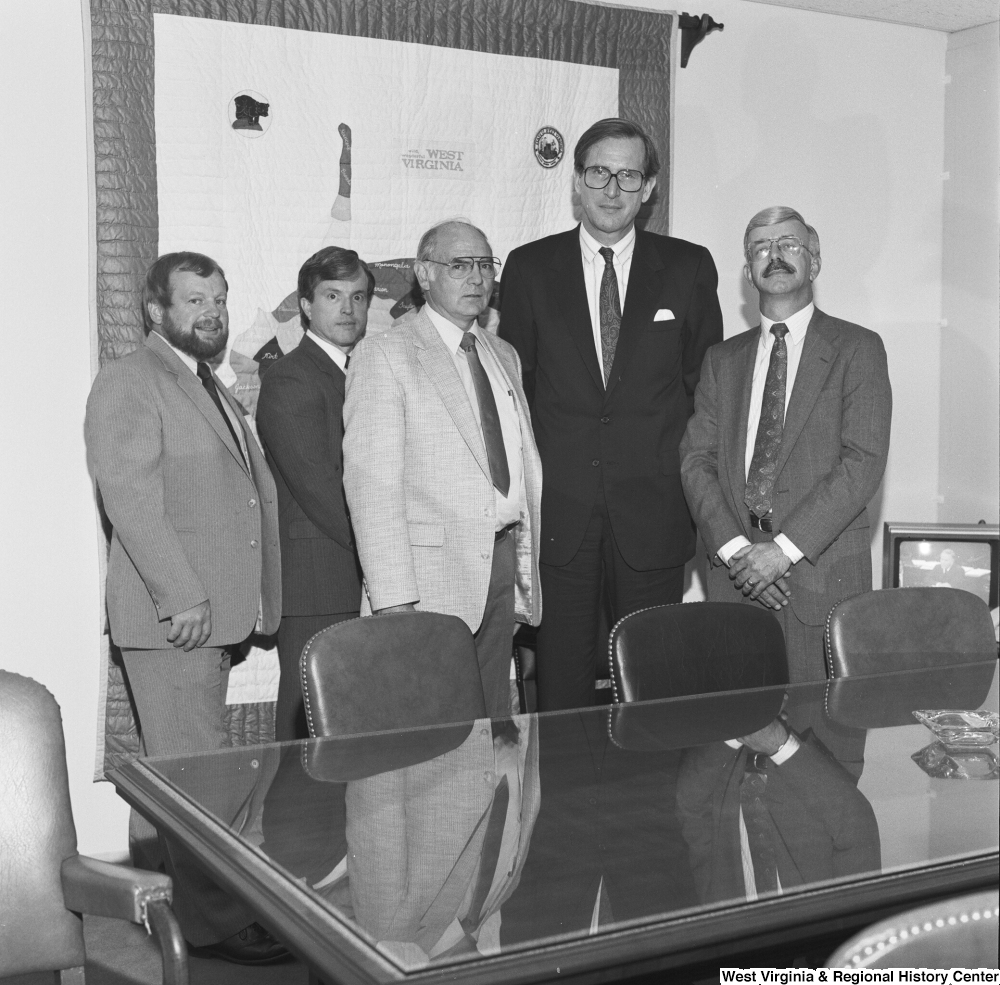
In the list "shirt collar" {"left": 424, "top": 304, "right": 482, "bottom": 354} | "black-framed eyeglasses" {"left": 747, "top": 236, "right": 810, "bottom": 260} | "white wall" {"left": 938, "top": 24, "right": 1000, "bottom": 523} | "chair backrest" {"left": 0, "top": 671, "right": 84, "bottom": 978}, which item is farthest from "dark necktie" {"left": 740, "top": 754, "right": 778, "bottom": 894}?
"white wall" {"left": 938, "top": 24, "right": 1000, "bottom": 523}

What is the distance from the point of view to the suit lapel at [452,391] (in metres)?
3.43

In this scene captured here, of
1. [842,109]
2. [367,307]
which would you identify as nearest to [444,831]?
[367,307]

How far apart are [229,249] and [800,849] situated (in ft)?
9.57

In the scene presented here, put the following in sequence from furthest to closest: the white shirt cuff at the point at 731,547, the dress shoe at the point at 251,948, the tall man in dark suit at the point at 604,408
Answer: the tall man in dark suit at the point at 604,408, the white shirt cuff at the point at 731,547, the dress shoe at the point at 251,948

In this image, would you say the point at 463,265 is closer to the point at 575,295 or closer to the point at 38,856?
the point at 575,295

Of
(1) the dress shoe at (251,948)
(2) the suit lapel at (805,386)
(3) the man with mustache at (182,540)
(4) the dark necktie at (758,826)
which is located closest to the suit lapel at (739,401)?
(2) the suit lapel at (805,386)

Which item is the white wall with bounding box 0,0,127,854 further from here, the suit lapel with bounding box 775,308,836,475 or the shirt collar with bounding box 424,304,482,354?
the suit lapel with bounding box 775,308,836,475

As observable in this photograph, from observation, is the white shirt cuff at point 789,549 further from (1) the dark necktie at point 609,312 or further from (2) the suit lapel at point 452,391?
(2) the suit lapel at point 452,391

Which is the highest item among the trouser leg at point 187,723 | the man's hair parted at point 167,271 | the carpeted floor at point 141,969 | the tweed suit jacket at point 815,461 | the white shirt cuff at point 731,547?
the man's hair parted at point 167,271

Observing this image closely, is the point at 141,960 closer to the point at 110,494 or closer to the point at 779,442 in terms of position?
the point at 110,494

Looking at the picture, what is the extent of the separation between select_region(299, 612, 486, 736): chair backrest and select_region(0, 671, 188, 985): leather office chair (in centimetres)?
53

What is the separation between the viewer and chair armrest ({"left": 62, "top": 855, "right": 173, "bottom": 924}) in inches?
73.3

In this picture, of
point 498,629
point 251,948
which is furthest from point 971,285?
point 251,948

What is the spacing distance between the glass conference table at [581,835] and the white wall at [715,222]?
189 cm
